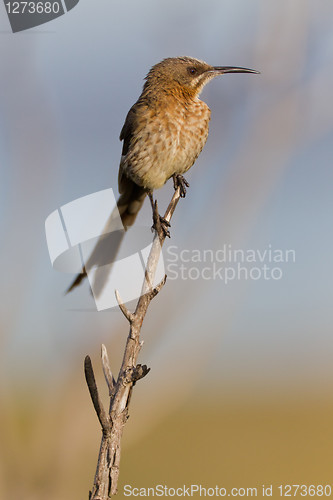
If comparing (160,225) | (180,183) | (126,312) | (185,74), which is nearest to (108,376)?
(126,312)

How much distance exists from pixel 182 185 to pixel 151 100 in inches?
25.8

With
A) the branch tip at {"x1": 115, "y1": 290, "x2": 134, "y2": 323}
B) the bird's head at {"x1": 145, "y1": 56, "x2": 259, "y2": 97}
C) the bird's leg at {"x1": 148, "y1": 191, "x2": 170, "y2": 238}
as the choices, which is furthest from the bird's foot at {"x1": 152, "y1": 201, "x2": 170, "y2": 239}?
the bird's head at {"x1": 145, "y1": 56, "x2": 259, "y2": 97}

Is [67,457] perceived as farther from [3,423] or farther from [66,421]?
[3,423]

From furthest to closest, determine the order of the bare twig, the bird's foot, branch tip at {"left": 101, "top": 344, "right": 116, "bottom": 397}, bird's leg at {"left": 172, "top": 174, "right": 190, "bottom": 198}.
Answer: bird's leg at {"left": 172, "top": 174, "right": 190, "bottom": 198} → the bird's foot → branch tip at {"left": 101, "top": 344, "right": 116, "bottom": 397} → the bare twig

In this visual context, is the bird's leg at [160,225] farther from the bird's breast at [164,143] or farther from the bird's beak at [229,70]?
the bird's beak at [229,70]

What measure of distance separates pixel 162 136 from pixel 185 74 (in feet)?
1.87

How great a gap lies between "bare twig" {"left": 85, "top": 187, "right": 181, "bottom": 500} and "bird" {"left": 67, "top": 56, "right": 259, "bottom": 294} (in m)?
1.09

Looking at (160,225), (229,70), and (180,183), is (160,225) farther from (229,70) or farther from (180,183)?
(229,70)

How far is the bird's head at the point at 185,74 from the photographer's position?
3.75m

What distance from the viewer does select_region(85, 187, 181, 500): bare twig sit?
6.35 feet

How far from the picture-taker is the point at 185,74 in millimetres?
3801

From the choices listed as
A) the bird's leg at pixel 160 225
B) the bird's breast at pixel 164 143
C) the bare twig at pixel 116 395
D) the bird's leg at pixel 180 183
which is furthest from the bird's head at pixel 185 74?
the bare twig at pixel 116 395

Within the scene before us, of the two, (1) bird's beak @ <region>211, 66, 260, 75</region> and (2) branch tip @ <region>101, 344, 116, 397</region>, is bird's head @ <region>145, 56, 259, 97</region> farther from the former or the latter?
(2) branch tip @ <region>101, 344, 116, 397</region>

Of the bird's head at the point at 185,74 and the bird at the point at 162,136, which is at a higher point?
the bird's head at the point at 185,74
